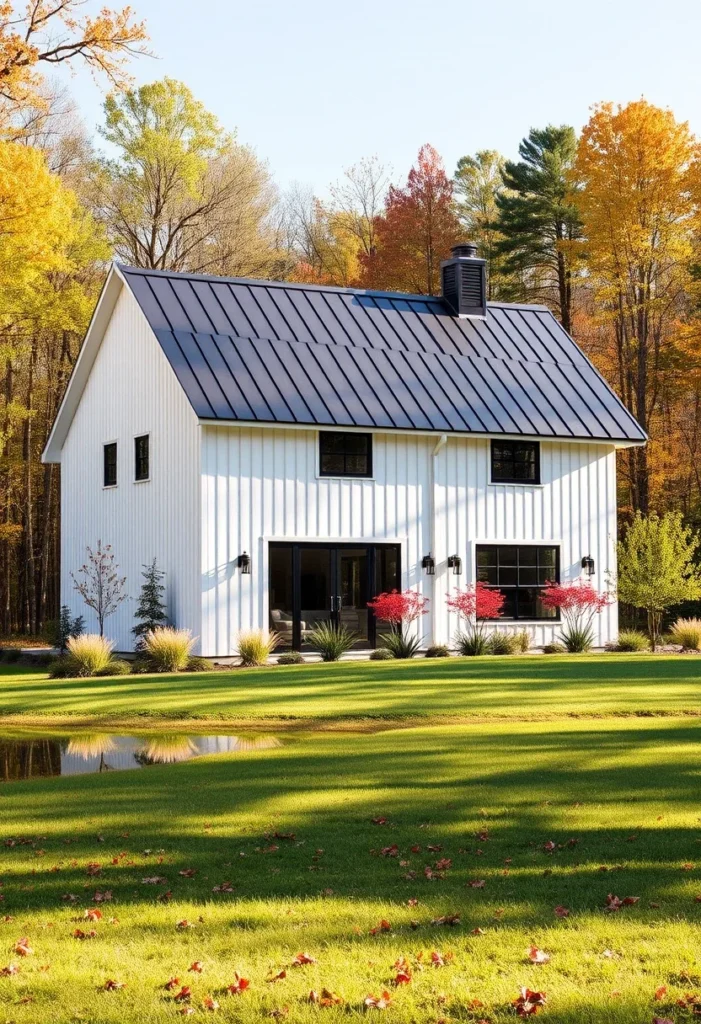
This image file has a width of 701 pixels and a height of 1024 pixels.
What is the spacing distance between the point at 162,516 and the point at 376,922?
19.4m

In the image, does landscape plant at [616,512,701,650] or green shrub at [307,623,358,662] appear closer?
green shrub at [307,623,358,662]

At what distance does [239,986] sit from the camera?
17.6ft

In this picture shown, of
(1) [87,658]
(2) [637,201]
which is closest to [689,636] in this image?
(1) [87,658]

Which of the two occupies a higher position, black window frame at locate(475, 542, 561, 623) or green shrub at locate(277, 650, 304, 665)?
black window frame at locate(475, 542, 561, 623)

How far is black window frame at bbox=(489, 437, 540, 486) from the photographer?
A: 27.0 meters

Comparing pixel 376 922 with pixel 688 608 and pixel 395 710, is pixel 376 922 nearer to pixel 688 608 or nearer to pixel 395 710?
pixel 395 710

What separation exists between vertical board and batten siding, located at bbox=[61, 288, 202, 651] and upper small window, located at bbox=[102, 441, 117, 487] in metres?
0.16

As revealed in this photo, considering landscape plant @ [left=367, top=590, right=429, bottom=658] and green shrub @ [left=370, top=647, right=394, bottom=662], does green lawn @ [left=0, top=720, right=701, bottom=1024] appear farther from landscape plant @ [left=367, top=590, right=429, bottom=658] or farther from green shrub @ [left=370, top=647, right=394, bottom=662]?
landscape plant @ [left=367, top=590, right=429, bottom=658]

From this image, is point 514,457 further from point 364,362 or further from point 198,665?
point 198,665

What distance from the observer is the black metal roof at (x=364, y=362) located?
24641 mm

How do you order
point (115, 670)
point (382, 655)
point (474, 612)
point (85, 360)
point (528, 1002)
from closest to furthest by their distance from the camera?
1. point (528, 1002)
2. point (115, 670)
3. point (382, 655)
4. point (474, 612)
5. point (85, 360)

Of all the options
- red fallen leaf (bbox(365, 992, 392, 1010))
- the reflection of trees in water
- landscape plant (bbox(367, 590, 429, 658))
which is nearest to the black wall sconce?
landscape plant (bbox(367, 590, 429, 658))

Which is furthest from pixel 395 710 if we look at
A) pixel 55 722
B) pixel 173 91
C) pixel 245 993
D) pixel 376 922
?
pixel 173 91

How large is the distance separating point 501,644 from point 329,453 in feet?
16.9
